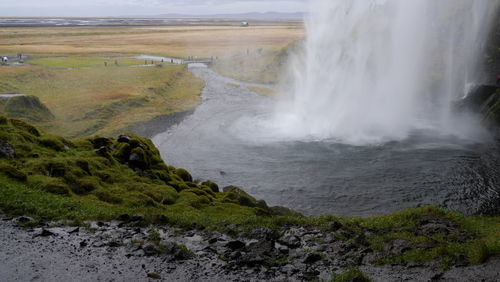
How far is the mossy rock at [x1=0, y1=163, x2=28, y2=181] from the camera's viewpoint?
19062 millimetres

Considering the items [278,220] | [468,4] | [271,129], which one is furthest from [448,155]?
[468,4]

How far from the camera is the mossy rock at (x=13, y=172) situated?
19.1 meters

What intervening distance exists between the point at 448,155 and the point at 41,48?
5054 inches

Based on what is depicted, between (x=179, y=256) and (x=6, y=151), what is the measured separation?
513 inches

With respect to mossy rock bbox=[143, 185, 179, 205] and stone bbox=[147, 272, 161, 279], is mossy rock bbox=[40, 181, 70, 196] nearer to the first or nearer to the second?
mossy rock bbox=[143, 185, 179, 205]

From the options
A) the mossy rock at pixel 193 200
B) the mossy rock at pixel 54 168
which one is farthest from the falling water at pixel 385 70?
the mossy rock at pixel 54 168

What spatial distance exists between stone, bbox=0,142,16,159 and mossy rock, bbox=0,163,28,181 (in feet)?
6.17

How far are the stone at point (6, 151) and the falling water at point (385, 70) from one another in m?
28.5

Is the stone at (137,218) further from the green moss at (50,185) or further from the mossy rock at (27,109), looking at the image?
the mossy rock at (27,109)

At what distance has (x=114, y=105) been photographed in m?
56.7

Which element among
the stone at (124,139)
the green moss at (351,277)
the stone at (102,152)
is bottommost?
the green moss at (351,277)

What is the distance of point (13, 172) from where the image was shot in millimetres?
19203

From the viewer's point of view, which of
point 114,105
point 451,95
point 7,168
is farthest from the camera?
point 451,95

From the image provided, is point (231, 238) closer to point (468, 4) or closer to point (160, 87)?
point (160, 87)
